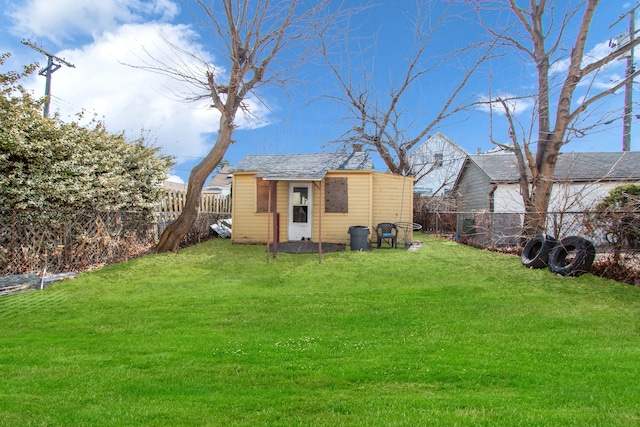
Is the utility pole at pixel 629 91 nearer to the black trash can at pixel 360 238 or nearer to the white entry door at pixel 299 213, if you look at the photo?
the black trash can at pixel 360 238

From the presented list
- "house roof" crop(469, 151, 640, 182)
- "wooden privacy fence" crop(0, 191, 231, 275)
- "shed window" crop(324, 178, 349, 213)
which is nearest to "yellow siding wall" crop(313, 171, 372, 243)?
"shed window" crop(324, 178, 349, 213)

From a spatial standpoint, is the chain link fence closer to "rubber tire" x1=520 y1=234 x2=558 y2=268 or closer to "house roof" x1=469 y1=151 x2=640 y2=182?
"rubber tire" x1=520 y1=234 x2=558 y2=268

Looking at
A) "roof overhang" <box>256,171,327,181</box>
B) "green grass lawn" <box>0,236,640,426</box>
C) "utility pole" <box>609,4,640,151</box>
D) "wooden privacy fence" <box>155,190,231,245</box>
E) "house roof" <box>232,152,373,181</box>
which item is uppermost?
"utility pole" <box>609,4,640,151</box>

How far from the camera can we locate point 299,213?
1268 centimetres

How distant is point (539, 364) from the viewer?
310 cm

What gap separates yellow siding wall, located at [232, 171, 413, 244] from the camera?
12.5 metres

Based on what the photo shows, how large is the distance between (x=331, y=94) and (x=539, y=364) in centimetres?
1599

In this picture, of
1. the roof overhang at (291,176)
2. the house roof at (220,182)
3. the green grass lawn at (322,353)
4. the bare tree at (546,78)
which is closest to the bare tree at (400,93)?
the bare tree at (546,78)

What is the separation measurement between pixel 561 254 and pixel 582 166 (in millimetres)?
11669

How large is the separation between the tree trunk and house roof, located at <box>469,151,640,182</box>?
1128cm

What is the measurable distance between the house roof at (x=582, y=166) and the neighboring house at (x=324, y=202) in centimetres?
598

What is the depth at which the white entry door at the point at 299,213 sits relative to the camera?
12633 millimetres

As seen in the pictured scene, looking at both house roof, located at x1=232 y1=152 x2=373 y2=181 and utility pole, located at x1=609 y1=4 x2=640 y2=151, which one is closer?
utility pole, located at x1=609 y1=4 x2=640 y2=151

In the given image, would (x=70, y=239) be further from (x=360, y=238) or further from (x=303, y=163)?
(x=303, y=163)
